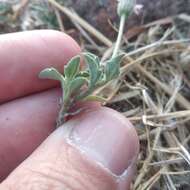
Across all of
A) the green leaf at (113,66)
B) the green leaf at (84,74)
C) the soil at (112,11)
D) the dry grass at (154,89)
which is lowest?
the dry grass at (154,89)

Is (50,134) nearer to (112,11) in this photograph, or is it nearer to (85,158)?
(85,158)

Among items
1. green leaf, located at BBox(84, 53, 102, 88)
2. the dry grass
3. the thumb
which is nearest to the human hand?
the thumb

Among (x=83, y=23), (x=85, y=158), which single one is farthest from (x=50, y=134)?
(x=83, y=23)

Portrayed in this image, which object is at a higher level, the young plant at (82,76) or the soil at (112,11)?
the young plant at (82,76)

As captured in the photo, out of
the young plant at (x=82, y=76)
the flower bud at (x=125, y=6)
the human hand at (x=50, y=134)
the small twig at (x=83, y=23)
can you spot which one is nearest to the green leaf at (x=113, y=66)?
the young plant at (x=82, y=76)

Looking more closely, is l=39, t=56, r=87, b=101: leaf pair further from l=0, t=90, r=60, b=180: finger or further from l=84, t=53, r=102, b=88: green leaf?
l=0, t=90, r=60, b=180: finger

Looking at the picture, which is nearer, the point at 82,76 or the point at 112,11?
the point at 82,76

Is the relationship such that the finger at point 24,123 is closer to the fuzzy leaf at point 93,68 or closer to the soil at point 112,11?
the fuzzy leaf at point 93,68
